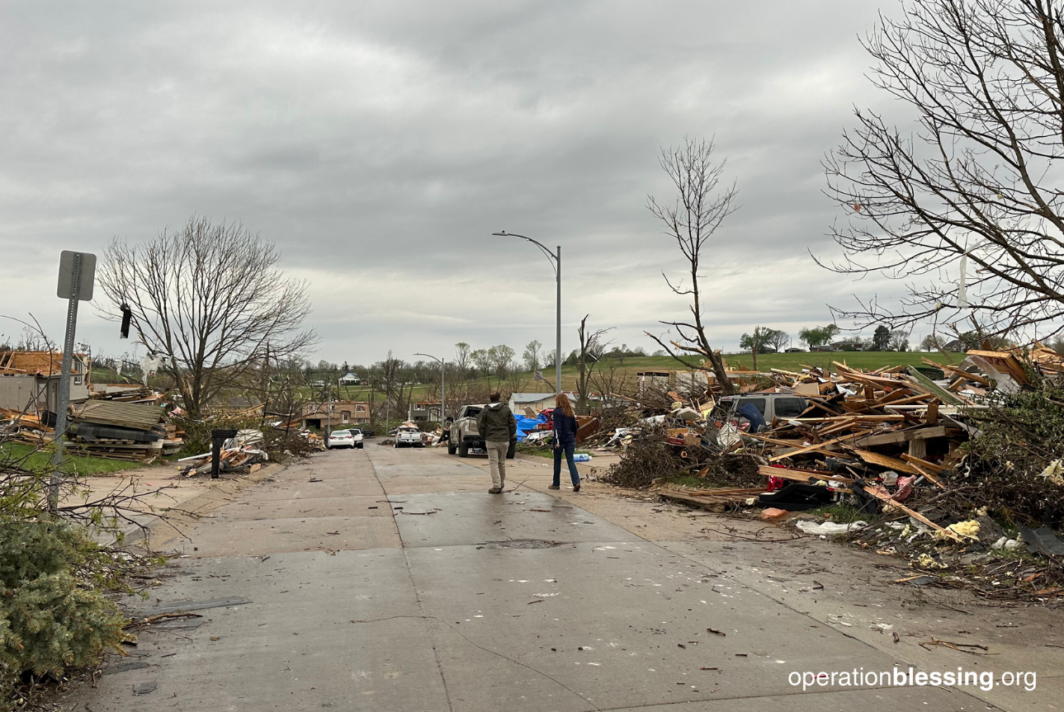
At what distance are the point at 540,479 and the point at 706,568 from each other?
10.2m

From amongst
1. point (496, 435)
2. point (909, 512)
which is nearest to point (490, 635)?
point (909, 512)

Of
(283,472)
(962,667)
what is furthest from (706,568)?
(283,472)

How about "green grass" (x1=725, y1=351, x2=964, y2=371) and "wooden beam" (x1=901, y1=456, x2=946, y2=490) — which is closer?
"wooden beam" (x1=901, y1=456, x2=946, y2=490)

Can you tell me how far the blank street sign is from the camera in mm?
8617

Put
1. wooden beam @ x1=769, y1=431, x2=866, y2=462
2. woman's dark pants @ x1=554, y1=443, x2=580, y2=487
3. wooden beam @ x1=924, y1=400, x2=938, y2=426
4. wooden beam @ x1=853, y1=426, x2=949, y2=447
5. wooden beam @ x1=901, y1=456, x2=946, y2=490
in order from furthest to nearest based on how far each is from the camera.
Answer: woman's dark pants @ x1=554, y1=443, x2=580, y2=487
wooden beam @ x1=769, y1=431, x2=866, y2=462
wooden beam @ x1=924, y1=400, x2=938, y2=426
wooden beam @ x1=853, y1=426, x2=949, y2=447
wooden beam @ x1=901, y1=456, x2=946, y2=490

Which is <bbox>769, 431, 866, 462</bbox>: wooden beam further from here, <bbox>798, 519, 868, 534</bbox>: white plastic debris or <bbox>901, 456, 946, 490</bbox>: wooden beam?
<bbox>798, 519, 868, 534</bbox>: white plastic debris

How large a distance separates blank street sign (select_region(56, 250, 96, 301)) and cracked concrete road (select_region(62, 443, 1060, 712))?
121 inches

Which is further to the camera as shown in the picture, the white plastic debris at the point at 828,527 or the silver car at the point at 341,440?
the silver car at the point at 341,440

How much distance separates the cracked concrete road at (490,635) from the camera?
4.41 metres

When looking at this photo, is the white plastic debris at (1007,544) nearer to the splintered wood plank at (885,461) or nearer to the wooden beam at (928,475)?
the wooden beam at (928,475)

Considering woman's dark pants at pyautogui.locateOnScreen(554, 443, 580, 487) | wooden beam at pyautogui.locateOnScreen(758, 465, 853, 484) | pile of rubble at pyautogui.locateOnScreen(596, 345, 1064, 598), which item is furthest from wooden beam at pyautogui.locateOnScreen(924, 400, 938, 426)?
woman's dark pants at pyautogui.locateOnScreen(554, 443, 580, 487)

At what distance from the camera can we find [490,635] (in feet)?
18.2

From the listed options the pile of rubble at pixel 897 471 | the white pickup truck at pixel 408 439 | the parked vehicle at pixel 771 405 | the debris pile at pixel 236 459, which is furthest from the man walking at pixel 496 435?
the white pickup truck at pixel 408 439

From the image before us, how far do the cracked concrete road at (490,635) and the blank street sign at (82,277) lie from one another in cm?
306
